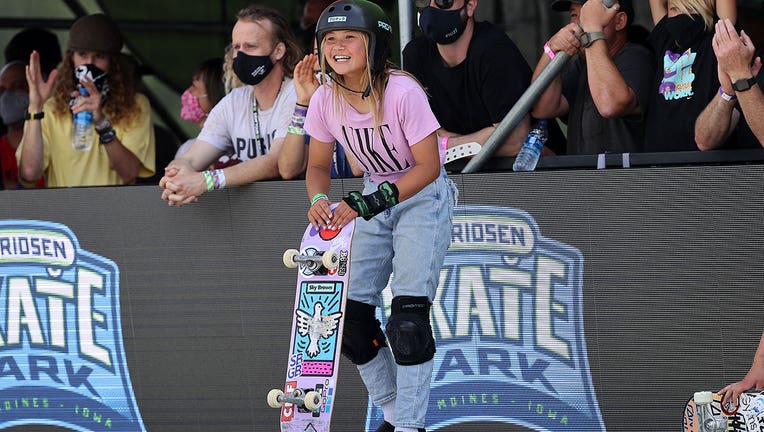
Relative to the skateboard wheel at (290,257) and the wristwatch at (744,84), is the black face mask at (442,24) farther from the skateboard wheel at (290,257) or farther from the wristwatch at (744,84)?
the skateboard wheel at (290,257)

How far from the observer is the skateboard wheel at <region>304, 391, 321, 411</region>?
451 centimetres

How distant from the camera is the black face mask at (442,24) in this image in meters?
5.78

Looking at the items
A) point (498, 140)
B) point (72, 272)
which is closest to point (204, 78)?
point (72, 272)

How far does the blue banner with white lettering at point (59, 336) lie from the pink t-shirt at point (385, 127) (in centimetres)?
172

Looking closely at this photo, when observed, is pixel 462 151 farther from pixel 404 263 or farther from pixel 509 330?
pixel 404 263

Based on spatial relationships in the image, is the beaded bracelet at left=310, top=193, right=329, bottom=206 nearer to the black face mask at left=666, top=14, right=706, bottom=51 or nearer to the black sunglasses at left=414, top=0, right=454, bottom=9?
the black sunglasses at left=414, top=0, right=454, bottom=9

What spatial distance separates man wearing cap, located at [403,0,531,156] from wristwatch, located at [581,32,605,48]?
0.45 meters

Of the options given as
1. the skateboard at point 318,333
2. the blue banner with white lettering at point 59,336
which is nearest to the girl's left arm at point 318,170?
the skateboard at point 318,333

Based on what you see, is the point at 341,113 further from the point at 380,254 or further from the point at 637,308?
the point at 637,308

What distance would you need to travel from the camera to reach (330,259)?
14.7 ft

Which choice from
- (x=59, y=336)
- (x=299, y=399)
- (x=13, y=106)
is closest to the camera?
(x=299, y=399)

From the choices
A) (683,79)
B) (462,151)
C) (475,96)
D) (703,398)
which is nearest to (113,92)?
(475,96)

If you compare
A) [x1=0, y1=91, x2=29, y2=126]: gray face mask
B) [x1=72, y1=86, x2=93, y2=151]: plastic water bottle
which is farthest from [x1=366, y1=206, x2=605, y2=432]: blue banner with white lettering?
[x1=0, y1=91, x2=29, y2=126]: gray face mask

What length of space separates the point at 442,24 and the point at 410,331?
1.85m
